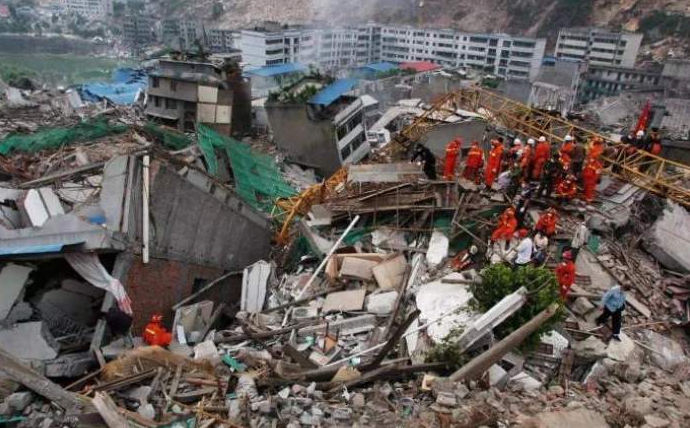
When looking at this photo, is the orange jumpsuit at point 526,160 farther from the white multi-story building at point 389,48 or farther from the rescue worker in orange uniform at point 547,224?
the white multi-story building at point 389,48

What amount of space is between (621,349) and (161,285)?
8634mm

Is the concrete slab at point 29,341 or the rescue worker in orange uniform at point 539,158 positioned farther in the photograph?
the rescue worker in orange uniform at point 539,158

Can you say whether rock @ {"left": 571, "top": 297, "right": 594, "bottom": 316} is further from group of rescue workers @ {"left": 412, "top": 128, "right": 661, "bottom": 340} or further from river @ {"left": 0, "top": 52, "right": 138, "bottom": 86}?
river @ {"left": 0, "top": 52, "right": 138, "bottom": 86}

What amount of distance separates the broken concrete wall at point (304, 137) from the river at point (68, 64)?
64183 mm

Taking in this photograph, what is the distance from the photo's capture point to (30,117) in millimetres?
21844

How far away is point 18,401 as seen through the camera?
5.95 metres

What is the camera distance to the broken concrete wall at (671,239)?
412 inches

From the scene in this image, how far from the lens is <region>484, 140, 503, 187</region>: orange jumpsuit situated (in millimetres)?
12259

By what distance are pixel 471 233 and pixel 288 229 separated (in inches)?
215

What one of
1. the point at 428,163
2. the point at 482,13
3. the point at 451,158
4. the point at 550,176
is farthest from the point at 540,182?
the point at 482,13

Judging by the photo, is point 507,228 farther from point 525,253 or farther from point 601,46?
point 601,46

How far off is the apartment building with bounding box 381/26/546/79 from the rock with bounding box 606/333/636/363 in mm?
64592

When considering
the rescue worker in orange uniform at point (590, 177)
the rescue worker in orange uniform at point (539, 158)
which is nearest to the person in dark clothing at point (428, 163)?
the rescue worker in orange uniform at point (539, 158)

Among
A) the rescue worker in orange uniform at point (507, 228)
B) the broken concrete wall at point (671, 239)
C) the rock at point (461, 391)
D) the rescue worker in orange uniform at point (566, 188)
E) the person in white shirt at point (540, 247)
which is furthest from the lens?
the rescue worker in orange uniform at point (566, 188)
